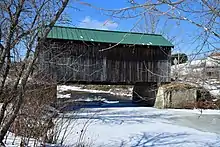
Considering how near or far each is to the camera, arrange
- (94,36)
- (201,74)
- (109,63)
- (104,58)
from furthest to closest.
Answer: (94,36)
(109,63)
(104,58)
(201,74)

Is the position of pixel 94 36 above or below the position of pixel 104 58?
above

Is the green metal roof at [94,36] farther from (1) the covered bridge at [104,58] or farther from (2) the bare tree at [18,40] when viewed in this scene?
(2) the bare tree at [18,40]

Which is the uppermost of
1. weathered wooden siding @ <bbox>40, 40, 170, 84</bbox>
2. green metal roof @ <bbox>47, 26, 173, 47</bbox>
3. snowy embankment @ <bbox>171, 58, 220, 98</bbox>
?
green metal roof @ <bbox>47, 26, 173, 47</bbox>

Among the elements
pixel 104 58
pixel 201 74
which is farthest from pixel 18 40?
pixel 104 58

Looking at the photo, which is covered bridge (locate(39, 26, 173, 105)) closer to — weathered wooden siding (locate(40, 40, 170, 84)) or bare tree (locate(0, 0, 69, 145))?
weathered wooden siding (locate(40, 40, 170, 84))

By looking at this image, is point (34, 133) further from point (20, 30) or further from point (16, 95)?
point (20, 30)

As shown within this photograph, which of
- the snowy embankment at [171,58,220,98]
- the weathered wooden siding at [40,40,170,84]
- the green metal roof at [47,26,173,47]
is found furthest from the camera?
the weathered wooden siding at [40,40,170,84]

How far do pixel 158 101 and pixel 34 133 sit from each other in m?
13.7

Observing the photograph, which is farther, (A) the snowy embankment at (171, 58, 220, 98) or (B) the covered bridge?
(B) the covered bridge

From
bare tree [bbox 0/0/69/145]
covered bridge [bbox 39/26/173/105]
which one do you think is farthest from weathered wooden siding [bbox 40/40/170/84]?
bare tree [bbox 0/0/69/145]

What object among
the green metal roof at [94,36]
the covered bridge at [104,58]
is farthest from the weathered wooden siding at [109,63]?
the green metal roof at [94,36]

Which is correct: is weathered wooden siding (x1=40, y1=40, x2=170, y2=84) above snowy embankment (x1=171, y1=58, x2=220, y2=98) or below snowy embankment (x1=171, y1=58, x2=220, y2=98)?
above

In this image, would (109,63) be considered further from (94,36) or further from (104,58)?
(94,36)

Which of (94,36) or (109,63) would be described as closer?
(109,63)
